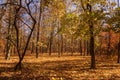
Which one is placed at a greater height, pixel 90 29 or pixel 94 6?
pixel 94 6

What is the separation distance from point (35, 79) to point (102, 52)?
138 ft

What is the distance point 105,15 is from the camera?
21.3 m

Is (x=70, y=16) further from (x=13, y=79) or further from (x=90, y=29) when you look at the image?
(x=13, y=79)

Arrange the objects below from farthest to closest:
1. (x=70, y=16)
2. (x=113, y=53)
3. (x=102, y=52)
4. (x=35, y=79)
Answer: (x=102, y=52) → (x=113, y=53) → (x=70, y=16) → (x=35, y=79)

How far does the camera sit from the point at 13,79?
17.2m

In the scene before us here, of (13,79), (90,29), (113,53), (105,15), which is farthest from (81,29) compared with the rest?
(113,53)

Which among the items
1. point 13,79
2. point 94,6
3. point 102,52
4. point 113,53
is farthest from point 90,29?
point 102,52

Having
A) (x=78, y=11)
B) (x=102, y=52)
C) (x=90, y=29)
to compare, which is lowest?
(x=102, y=52)

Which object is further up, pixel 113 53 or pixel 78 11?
pixel 78 11

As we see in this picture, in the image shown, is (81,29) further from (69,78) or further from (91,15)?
(69,78)

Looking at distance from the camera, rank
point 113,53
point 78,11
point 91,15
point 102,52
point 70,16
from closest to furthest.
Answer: point 91,15
point 70,16
point 78,11
point 113,53
point 102,52

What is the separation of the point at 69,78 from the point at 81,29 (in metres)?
5.97

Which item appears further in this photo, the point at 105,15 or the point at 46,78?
the point at 105,15

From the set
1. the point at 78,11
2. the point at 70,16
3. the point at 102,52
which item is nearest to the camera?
the point at 70,16
